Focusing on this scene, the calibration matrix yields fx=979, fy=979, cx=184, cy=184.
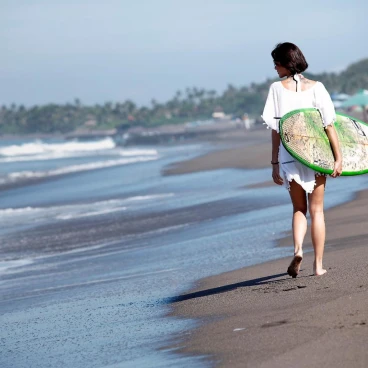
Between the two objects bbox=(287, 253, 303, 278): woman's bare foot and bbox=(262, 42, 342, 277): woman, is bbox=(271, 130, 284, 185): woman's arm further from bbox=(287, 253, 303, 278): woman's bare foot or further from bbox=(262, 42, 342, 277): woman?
bbox=(287, 253, 303, 278): woman's bare foot

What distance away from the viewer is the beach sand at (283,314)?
4.19 meters

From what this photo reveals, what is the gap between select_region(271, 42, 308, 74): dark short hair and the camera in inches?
238

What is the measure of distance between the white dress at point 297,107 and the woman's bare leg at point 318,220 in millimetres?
62

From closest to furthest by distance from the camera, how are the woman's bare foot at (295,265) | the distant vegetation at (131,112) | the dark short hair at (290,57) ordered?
the dark short hair at (290,57), the woman's bare foot at (295,265), the distant vegetation at (131,112)

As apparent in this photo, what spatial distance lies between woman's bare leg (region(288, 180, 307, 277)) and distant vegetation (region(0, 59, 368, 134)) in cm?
14677

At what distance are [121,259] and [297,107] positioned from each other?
3.71m

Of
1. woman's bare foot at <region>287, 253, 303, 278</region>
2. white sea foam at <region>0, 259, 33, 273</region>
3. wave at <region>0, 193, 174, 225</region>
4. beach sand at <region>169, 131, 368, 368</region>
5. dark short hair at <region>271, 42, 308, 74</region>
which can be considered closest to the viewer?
beach sand at <region>169, 131, 368, 368</region>

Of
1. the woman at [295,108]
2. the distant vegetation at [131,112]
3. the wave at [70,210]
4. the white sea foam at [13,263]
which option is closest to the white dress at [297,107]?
the woman at [295,108]

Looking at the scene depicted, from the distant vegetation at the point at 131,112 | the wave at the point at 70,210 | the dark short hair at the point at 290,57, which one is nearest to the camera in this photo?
the dark short hair at the point at 290,57

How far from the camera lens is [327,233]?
348 inches

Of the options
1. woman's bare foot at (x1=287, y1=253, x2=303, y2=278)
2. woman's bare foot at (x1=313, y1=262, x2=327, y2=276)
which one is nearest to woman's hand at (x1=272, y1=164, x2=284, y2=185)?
woman's bare foot at (x1=287, y1=253, x2=303, y2=278)

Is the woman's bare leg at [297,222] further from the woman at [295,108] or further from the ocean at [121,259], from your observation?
the ocean at [121,259]

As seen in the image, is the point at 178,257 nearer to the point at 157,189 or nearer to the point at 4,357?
the point at 4,357

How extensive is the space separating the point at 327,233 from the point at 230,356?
4603 millimetres
